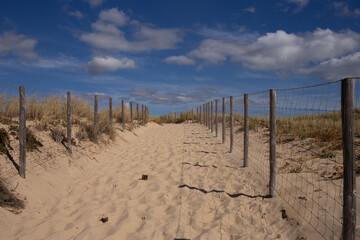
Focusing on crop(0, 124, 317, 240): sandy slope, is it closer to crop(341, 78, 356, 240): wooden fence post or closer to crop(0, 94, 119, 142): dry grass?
crop(341, 78, 356, 240): wooden fence post

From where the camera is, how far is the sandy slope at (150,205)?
140 inches

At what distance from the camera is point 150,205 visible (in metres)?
4.41

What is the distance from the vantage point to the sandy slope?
140 inches

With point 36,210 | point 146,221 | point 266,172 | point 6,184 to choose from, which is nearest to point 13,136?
point 6,184

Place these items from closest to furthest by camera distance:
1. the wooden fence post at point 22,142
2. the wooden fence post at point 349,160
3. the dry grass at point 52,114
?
the wooden fence post at point 349,160 < the wooden fence post at point 22,142 < the dry grass at point 52,114

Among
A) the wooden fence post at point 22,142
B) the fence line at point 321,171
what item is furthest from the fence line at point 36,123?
the fence line at point 321,171

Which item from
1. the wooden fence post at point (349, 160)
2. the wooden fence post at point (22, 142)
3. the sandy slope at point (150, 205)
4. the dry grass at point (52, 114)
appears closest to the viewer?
the wooden fence post at point (349, 160)

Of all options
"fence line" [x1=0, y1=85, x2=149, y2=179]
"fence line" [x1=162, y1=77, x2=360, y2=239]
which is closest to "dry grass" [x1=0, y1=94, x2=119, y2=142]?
"fence line" [x1=0, y1=85, x2=149, y2=179]

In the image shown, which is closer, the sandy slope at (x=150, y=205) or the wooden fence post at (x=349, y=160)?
the wooden fence post at (x=349, y=160)

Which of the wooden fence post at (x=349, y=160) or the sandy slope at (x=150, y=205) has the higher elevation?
the wooden fence post at (x=349, y=160)

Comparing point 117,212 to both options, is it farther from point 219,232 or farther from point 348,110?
point 348,110

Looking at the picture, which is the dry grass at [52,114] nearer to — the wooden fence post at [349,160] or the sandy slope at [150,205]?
the sandy slope at [150,205]

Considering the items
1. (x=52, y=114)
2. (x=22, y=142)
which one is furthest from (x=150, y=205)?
(x=52, y=114)

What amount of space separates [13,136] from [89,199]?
2.61m
